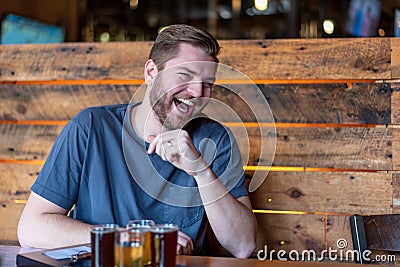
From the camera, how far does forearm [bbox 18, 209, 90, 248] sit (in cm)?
160

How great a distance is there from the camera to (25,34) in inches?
129

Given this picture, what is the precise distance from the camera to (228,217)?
169cm

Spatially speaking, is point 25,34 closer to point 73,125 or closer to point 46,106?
point 46,106

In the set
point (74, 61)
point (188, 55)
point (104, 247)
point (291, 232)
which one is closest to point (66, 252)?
point (104, 247)

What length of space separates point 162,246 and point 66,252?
0.29m

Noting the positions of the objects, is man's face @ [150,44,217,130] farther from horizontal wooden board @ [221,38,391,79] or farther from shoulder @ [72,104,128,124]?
horizontal wooden board @ [221,38,391,79]

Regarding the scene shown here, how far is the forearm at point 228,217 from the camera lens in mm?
1627

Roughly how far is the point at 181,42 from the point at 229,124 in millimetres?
503

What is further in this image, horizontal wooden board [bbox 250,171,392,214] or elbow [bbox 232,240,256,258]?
horizontal wooden board [bbox 250,171,392,214]

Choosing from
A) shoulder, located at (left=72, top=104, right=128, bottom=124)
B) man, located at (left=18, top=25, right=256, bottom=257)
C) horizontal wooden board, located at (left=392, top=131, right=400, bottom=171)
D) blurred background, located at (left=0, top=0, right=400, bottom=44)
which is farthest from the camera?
blurred background, located at (left=0, top=0, right=400, bottom=44)

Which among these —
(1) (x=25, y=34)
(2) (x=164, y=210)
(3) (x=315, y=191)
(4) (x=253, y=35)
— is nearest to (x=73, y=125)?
(2) (x=164, y=210)

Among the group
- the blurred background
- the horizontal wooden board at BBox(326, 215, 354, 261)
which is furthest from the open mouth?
the blurred background

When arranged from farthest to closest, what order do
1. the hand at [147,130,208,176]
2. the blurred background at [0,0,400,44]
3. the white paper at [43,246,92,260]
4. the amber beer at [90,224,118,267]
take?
1. the blurred background at [0,0,400,44]
2. the hand at [147,130,208,176]
3. the white paper at [43,246,92,260]
4. the amber beer at [90,224,118,267]

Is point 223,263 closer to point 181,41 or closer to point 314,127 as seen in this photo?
point 181,41
